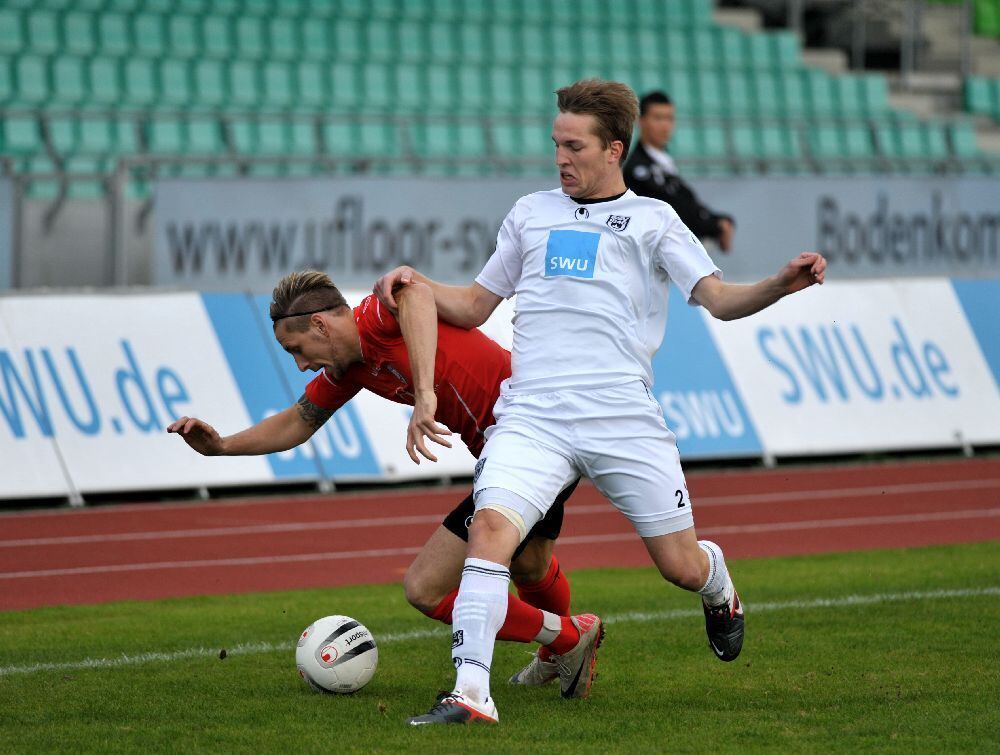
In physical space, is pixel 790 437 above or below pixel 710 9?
below

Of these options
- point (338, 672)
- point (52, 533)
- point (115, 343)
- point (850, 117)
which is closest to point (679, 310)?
point (115, 343)

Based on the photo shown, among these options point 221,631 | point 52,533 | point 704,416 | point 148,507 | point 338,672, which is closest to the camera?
point 338,672

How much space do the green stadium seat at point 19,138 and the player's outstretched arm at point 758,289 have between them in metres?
12.0

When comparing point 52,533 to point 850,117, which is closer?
point 52,533

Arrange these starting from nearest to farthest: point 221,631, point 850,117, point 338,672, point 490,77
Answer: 1. point 338,672
2. point 221,631
3. point 490,77
4. point 850,117

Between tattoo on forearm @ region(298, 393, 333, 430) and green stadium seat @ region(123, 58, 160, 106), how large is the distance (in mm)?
12029

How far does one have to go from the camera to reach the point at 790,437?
44.7 ft

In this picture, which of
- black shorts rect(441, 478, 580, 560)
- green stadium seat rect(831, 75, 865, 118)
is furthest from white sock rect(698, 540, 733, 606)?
green stadium seat rect(831, 75, 865, 118)

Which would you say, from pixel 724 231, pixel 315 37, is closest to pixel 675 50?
pixel 315 37

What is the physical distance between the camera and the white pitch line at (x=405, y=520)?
413 inches

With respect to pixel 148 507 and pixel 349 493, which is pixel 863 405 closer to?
pixel 349 493

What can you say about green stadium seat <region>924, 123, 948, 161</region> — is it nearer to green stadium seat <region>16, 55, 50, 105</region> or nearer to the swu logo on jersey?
green stadium seat <region>16, 55, 50, 105</region>

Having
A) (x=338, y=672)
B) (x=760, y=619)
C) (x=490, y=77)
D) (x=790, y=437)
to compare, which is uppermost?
(x=490, y=77)

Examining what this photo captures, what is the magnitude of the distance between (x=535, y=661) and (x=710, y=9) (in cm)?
1771
